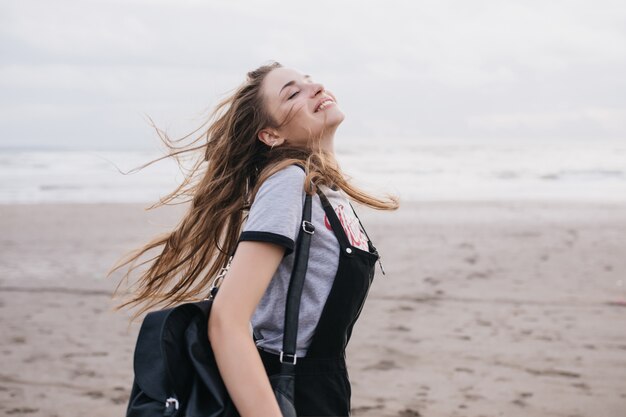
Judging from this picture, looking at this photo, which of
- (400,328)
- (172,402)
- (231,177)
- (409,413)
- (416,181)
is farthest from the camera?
(416,181)

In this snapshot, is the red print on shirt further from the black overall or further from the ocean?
the ocean

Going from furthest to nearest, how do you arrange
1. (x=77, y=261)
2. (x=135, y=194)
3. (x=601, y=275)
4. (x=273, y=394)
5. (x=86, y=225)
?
(x=135, y=194)
(x=86, y=225)
(x=77, y=261)
(x=601, y=275)
(x=273, y=394)

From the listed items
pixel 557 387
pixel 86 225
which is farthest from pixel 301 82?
pixel 86 225

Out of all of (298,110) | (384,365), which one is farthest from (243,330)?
(384,365)

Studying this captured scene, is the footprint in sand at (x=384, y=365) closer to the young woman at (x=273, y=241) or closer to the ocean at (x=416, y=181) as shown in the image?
the young woman at (x=273, y=241)

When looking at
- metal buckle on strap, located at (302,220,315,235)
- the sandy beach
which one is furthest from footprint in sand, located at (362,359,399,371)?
metal buckle on strap, located at (302,220,315,235)

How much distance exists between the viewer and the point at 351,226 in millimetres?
1968

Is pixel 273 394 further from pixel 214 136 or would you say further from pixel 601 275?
pixel 601 275

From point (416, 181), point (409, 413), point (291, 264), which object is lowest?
point (409, 413)

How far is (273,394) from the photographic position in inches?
66.9

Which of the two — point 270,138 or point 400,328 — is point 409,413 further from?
point 270,138

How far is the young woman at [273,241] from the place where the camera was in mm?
1688

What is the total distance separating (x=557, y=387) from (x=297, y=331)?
3847 millimetres

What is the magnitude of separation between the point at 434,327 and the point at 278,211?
Answer: 203 inches
